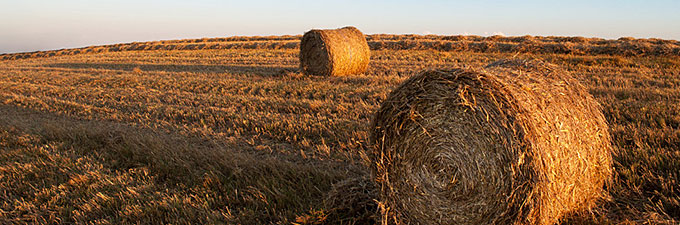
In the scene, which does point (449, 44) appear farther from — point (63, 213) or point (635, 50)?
point (63, 213)

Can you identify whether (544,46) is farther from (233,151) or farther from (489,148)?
(489,148)

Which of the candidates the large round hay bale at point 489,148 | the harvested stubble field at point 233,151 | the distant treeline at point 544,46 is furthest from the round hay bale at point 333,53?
the large round hay bale at point 489,148

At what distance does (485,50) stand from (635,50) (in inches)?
215

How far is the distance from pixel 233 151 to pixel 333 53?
7004mm

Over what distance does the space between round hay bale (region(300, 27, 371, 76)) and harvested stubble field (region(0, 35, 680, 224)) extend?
1428 millimetres

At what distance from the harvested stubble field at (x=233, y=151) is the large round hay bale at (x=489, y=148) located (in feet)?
1.32

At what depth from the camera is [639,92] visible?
289 inches

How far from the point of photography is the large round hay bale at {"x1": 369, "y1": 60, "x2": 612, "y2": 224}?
9.25ft

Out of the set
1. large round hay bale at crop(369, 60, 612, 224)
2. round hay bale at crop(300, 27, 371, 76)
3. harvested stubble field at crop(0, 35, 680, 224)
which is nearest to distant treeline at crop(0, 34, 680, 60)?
harvested stubble field at crop(0, 35, 680, 224)

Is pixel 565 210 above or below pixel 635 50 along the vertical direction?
below

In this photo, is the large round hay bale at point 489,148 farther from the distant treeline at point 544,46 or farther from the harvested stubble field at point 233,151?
the distant treeline at point 544,46

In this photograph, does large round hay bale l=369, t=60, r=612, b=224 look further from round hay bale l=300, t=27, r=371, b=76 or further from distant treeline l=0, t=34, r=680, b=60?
distant treeline l=0, t=34, r=680, b=60

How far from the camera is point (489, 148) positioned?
2.98 m

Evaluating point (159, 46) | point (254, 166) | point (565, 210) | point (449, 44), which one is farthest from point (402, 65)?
point (159, 46)
